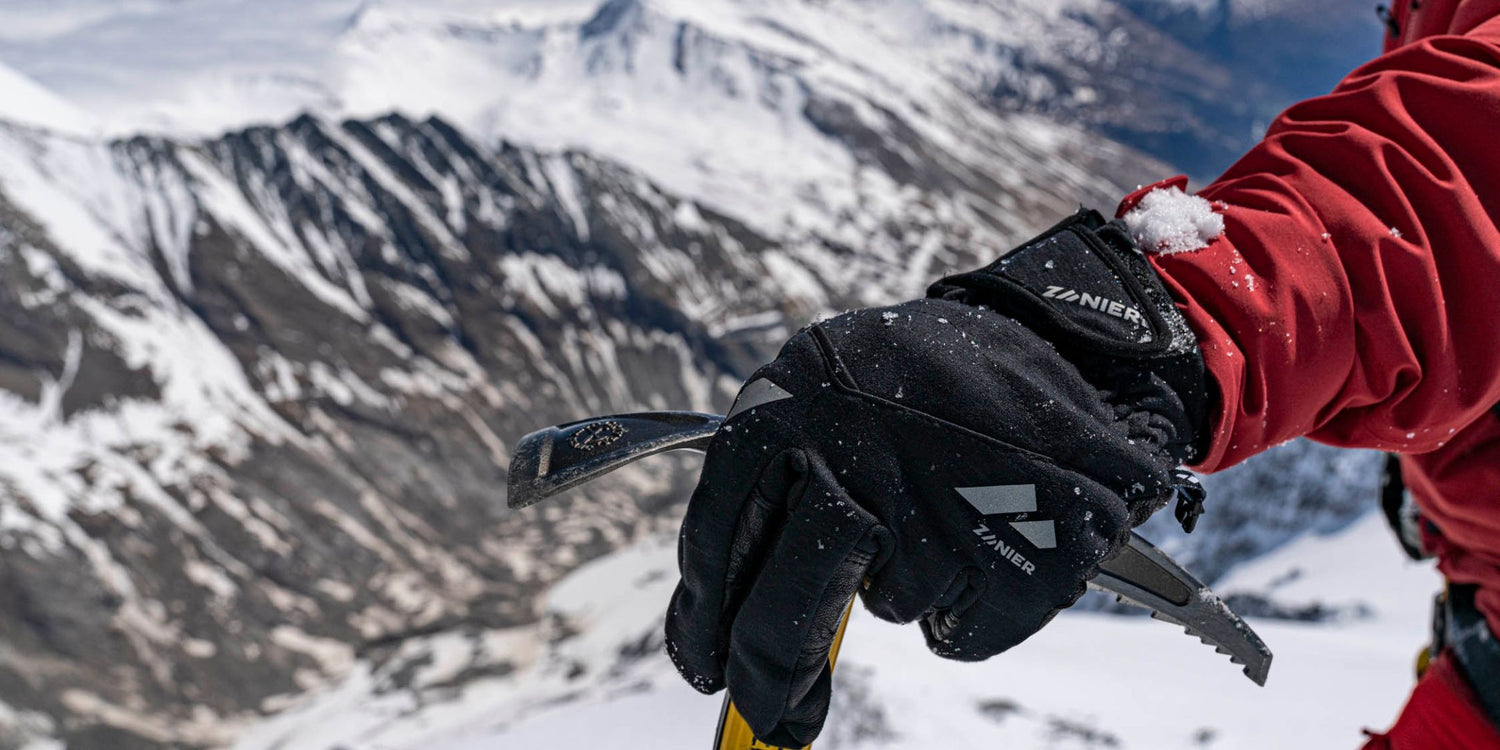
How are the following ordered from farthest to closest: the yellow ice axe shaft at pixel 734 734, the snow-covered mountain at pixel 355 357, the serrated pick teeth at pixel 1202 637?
the snow-covered mountain at pixel 355 357
the yellow ice axe shaft at pixel 734 734
the serrated pick teeth at pixel 1202 637

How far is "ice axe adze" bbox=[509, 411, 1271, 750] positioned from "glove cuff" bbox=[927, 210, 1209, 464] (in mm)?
283

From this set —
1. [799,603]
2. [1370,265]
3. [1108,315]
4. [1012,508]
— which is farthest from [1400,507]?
[799,603]

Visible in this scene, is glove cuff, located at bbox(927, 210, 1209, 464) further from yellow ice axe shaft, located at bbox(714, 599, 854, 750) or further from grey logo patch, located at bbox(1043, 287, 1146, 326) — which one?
yellow ice axe shaft, located at bbox(714, 599, 854, 750)

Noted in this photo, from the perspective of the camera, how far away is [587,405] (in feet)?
396

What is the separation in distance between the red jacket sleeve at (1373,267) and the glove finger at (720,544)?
35.8 inches

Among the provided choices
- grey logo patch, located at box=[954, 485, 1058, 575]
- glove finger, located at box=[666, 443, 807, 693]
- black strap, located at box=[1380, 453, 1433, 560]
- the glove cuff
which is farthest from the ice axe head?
black strap, located at box=[1380, 453, 1433, 560]

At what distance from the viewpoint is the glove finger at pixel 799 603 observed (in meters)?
1.68

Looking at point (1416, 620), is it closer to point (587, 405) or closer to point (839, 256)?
point (587, 405)

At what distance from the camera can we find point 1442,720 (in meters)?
2.60

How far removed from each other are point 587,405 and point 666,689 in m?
115

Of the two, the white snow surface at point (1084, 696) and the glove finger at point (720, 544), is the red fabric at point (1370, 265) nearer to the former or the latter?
the glove finger at point (720, 544)

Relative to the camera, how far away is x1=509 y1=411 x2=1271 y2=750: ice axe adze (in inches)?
74.5

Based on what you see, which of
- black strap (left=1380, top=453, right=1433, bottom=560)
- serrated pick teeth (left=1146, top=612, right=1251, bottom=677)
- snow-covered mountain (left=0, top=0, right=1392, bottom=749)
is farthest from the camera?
snow-covered mountain (left=0, top=0, right=1392, bottom=749)

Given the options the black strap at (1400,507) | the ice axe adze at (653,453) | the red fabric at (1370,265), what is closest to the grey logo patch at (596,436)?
the ice axe adze at (653,453)
